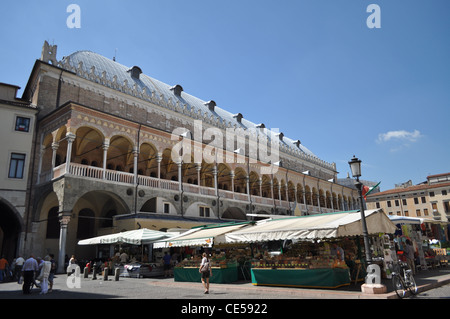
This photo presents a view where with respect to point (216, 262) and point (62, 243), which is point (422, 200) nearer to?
point (216, 262)

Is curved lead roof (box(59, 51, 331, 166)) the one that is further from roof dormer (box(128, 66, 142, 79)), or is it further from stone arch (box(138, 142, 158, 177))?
stone arch (box(138, 142, 158, 177))

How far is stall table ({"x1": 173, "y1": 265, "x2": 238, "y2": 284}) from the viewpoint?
12945mm

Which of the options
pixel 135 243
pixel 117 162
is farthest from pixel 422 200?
pixel 135 243

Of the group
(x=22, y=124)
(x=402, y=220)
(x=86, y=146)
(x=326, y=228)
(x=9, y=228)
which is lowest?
(x=326, y=228)

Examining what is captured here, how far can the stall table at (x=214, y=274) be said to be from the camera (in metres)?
12.9

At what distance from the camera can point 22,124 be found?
70.0 feet

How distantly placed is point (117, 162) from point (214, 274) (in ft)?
52.1

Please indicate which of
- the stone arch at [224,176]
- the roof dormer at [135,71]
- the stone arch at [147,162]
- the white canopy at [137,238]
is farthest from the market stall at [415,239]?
the roof dormer at [135,71]

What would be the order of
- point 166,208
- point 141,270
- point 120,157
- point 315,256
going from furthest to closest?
point 120,157 < point 166,208 < point 141,270 < point 315,256

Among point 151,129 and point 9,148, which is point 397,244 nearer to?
point 151,129

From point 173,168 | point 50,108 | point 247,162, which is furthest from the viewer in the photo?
point 247,162
